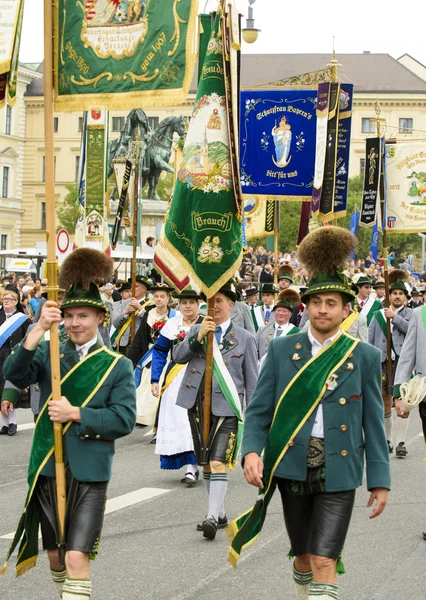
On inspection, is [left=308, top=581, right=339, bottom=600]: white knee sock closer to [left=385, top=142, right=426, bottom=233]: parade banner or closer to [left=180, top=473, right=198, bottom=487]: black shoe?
[left=180, top=473, right=198, bottom=487]: black shoe

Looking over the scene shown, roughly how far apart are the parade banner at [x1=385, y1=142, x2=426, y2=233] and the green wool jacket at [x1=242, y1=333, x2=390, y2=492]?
10.4 meters

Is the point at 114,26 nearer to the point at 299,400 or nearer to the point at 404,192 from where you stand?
the point at 299,400

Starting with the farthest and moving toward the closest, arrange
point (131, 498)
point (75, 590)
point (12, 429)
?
point (12, 429) → point (131, 498) → point (75, 590)

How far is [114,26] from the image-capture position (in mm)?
5848

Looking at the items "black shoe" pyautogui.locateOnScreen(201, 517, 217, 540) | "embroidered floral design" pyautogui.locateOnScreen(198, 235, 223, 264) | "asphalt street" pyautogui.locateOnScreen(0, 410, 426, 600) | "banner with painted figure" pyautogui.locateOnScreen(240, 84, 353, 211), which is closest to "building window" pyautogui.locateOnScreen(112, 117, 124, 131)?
"banner with painted figure" pyautogui.locateOnScreen(240, 84, 353, 211)

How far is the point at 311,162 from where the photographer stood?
16.9m

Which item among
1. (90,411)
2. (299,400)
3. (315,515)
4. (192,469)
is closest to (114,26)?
(90,411)

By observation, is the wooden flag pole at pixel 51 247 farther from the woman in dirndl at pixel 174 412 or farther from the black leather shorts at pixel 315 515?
the woman in dirndl at pixel 174 412

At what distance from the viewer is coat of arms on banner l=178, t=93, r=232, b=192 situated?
8516 mm

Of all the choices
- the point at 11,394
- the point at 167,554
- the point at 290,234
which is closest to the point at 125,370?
the point at 11,394

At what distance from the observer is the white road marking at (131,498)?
31.1ft

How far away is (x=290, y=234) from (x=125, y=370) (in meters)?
67.0

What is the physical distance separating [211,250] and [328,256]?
3046 millimetres

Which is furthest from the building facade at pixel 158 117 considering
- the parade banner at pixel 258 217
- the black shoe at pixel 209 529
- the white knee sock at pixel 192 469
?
the black shoe at pixel 209 529
